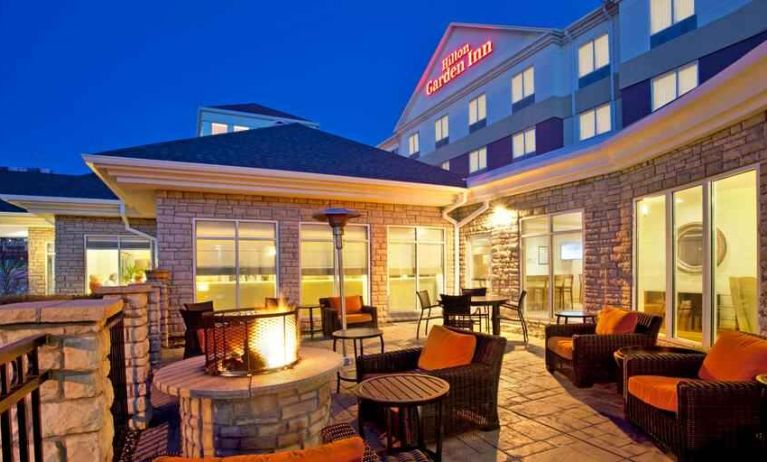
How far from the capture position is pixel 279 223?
8.45 metres

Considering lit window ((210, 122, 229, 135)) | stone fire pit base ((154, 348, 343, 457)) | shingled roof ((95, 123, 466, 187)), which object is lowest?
stone fire pit base ((154, 348, 343, 457))

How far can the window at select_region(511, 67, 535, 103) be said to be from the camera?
15.6m

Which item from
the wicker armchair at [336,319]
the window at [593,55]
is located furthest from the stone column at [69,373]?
the window at [593,55]

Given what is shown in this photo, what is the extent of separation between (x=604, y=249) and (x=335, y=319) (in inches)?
178

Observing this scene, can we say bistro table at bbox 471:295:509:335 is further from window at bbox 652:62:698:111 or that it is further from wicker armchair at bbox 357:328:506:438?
window at bbox 652:62:698:111

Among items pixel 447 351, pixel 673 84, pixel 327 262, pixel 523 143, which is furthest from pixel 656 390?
pixel 523 143

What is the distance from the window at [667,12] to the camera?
1139cm

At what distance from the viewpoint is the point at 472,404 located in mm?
3637

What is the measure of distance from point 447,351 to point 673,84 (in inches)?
471

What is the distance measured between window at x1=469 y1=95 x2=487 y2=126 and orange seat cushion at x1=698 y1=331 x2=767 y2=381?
49.8 ft

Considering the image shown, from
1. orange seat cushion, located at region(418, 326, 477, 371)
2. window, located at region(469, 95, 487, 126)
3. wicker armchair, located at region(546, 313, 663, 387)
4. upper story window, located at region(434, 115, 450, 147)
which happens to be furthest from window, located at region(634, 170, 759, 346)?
upper story window, located at region(434, 115, 450, 147)

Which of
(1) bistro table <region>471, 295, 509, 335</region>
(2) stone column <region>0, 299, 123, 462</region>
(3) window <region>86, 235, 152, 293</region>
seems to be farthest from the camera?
(3) window <region>86, 235, 152, 293</region>

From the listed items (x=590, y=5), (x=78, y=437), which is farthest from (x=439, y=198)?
(x=590, y=5)

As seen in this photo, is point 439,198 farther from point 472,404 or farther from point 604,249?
point 472,404
